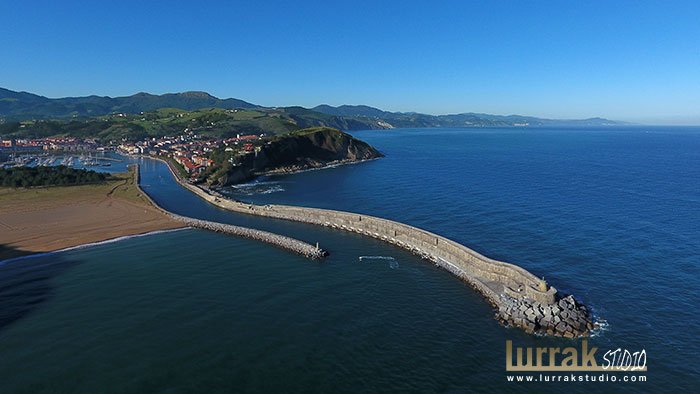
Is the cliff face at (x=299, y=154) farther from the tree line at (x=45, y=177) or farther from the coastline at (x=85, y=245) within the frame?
the coastline at (x=85, y=245)

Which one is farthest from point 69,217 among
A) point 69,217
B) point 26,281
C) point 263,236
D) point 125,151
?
point 125,151

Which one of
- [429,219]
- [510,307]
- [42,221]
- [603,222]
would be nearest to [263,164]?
[42,221]

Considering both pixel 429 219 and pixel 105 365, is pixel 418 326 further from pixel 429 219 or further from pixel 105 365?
pixel 429 219

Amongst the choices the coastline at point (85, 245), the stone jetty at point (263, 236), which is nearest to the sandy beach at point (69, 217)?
the coastline at point (85, 245)

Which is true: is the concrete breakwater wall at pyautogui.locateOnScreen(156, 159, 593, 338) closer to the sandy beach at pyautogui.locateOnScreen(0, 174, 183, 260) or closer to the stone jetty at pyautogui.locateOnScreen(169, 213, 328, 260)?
the stone jetty at pyautogui.locateOnScreen(169, 213, 328, 260)

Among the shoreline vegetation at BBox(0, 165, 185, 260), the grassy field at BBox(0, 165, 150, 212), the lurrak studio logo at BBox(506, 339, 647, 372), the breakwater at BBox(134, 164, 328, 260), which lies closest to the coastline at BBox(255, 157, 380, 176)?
the grassy field at BBox(0, 165, 150, 212)

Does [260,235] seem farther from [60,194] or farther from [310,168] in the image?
[310,168]
